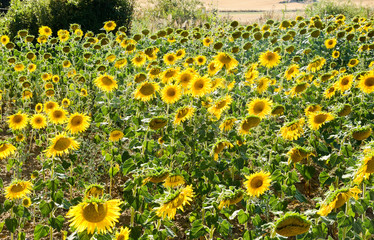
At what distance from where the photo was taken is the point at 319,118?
287 centimetres

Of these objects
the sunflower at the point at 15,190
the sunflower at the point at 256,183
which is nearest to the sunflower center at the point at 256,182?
the sunflower at the point at 256,183

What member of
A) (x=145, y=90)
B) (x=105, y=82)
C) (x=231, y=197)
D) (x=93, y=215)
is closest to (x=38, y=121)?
(x=105, y=82)

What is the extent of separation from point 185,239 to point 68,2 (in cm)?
822

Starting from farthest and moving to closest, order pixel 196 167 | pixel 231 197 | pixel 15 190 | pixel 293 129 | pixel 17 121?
pixel 17 121 < pixel 196 167 < pixel 293 129 < pixel 15 190 < pixel 231 197

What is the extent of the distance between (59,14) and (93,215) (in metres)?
8.87

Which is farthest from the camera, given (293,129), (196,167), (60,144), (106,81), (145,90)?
(106,81)

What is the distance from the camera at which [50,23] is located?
955 cm

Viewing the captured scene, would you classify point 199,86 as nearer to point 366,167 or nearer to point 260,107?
point 260,107

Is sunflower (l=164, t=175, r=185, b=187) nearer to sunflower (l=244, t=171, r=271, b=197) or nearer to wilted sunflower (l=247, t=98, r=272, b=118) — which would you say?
sunflower (l=244, t=171, r=271, b=197)

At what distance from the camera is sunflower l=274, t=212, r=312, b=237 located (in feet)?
5.70

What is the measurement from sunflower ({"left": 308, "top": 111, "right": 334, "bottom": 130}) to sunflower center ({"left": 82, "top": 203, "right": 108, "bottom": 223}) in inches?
69.9

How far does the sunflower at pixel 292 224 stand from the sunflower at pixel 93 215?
2.35ft

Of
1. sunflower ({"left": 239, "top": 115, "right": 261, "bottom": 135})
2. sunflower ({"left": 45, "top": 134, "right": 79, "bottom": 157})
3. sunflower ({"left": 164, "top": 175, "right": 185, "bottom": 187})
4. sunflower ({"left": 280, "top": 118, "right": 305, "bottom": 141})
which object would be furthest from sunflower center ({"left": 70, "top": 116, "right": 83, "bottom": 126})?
sunflower ({"left": 280, "top": 118, "right": 305, "bottom": 141})

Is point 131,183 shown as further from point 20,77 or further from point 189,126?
point 20,77
